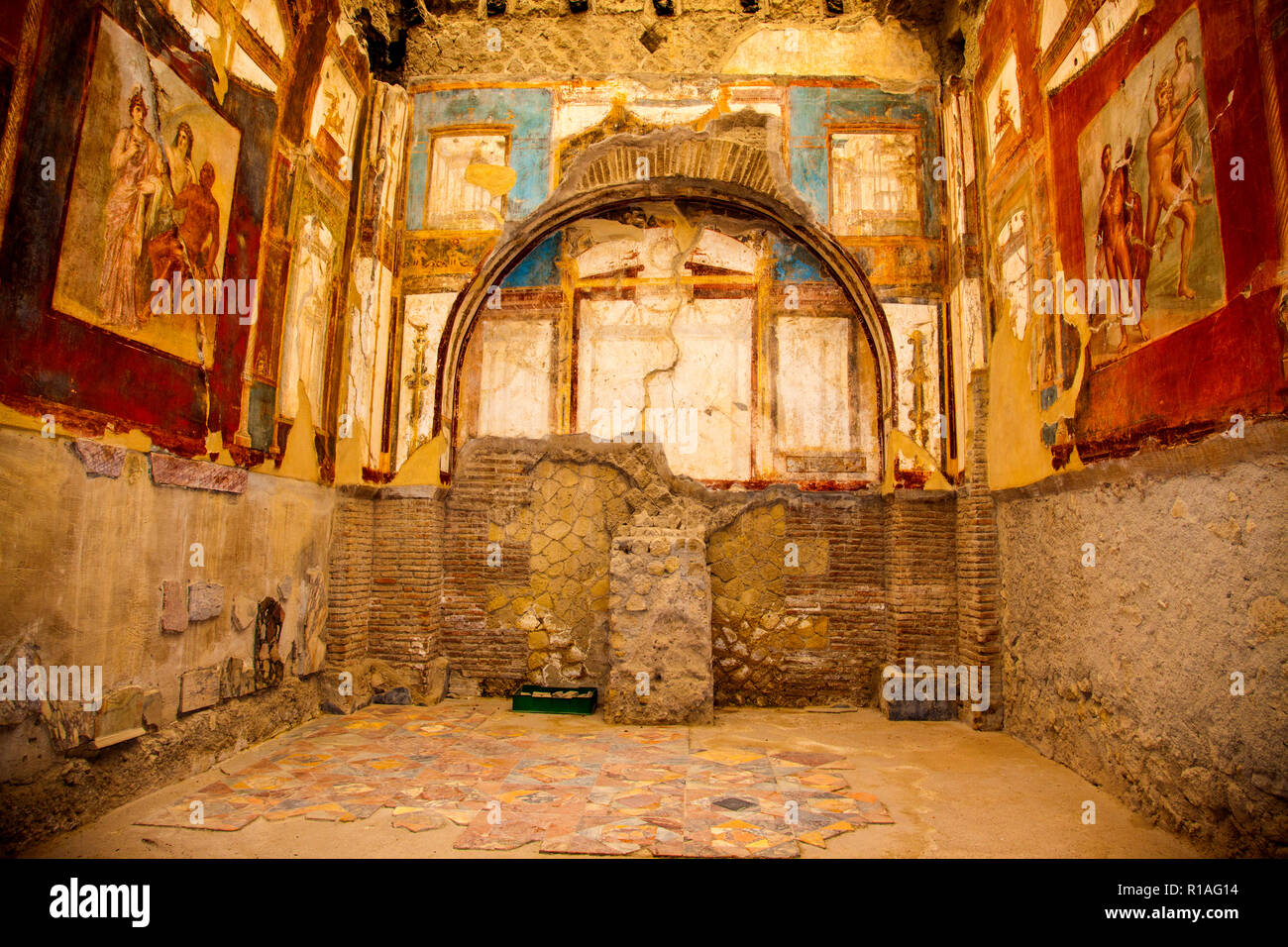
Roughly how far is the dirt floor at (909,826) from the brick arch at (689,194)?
9.16 ft

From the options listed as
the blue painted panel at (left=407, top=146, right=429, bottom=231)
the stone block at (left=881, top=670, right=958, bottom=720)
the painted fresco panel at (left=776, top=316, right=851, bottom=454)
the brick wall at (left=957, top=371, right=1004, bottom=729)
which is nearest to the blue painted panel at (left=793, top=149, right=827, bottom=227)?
the painted fresco panel at (left=776, top=316, right=851, bottom=454)

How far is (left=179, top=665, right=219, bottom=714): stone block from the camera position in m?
4.20

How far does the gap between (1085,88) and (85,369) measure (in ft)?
18.0

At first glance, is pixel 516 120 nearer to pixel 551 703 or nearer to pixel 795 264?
pixel 795 264

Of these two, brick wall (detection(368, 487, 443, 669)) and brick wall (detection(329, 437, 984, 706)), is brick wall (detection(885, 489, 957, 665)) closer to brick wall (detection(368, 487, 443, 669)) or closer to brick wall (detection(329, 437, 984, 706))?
brick wall (detection(329, 437, 984, 706))

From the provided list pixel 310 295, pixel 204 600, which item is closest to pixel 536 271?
pixel 310 295

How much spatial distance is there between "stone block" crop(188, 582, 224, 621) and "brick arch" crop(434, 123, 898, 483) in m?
2.33

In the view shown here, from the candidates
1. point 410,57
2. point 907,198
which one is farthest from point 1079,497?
point 410,57

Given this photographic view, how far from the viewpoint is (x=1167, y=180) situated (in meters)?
3.44

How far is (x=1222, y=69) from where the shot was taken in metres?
3.07

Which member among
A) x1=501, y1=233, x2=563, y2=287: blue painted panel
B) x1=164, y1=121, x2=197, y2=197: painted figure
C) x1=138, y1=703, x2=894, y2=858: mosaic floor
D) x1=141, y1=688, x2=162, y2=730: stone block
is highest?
x1=501, y1=233, x2=563, y2=287: blue painted panel

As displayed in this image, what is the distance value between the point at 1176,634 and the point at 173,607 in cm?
516

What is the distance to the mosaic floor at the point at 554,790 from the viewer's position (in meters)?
3.39

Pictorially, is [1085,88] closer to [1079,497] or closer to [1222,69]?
[1222,69]
